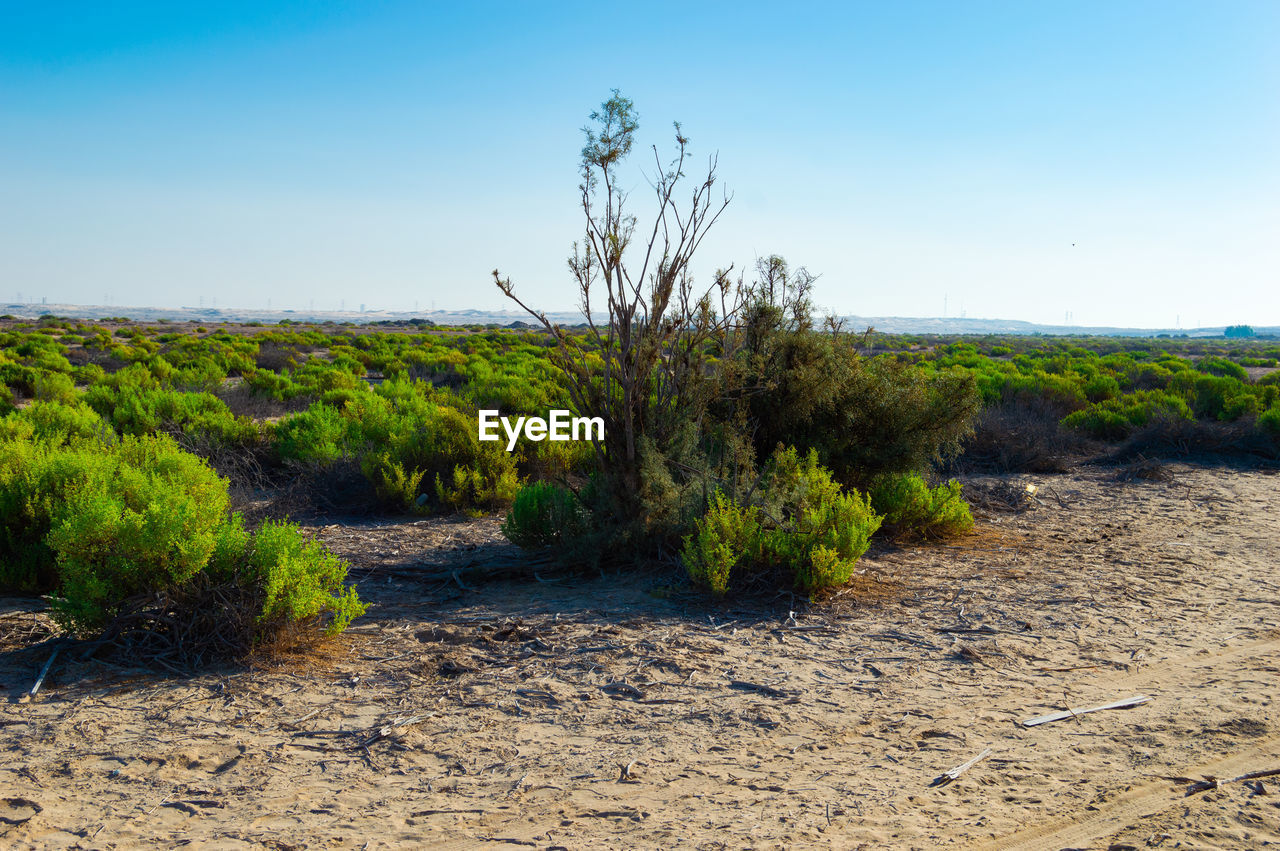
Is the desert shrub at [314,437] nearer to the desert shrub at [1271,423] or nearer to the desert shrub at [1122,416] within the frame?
the desert shrub at [1122,416]

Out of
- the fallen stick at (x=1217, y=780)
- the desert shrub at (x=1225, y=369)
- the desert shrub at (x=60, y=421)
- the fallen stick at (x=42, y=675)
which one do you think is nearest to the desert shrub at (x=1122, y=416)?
the desert shrub at (x=1225, y=369)

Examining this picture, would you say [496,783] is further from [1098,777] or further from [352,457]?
[352,457]

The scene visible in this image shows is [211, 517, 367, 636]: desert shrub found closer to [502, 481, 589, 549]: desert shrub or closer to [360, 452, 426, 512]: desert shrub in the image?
[502, 481, 589, 549]: desert shrub

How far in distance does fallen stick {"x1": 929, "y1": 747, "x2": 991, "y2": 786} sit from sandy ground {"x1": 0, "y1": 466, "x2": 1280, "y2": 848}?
0.14 feet

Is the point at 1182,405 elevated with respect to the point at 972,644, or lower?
elevated

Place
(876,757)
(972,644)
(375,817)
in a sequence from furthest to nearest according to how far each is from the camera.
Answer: (972,644) < (876,757) < (375,817)

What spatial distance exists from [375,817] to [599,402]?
4.18 m

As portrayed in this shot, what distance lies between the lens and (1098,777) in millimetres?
3793

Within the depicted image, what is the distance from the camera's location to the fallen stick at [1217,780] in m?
3.69

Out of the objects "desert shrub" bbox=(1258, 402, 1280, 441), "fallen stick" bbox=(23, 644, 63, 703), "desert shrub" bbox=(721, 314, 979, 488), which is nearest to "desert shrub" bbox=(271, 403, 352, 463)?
"desert shrub" bbox=(721, 314, 979, 488)

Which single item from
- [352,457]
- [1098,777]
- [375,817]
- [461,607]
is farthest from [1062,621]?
[352,457]

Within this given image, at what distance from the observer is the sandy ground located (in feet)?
Result: 11.1

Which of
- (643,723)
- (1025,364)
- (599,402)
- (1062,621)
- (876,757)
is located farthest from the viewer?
(1025,364)

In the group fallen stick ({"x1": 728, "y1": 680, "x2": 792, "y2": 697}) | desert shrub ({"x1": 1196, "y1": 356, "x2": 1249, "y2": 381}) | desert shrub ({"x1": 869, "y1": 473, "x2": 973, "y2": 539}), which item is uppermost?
desert shrub ({"x1": 1196, "y1": 356, "x2": 1249, "y2": 381})
